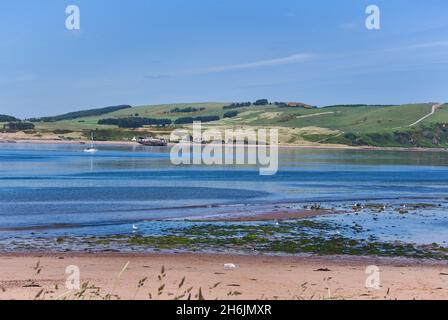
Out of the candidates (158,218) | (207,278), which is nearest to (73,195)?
(158,218)

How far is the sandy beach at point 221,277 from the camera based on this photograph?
15867 millimetres

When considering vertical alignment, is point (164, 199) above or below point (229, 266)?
below

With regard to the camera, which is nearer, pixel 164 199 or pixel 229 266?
pixel 229 266

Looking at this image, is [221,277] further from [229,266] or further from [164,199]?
[164,199]

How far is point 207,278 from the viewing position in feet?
61.3

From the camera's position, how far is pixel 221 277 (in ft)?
61.8

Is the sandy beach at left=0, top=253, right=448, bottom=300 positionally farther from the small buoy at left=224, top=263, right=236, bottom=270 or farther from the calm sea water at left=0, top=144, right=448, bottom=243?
the calm sea water at left=0, top=144, right=448, bottom=243

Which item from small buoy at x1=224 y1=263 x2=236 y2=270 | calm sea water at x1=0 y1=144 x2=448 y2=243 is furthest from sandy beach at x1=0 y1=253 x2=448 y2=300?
calm sea water at x1=0 y1=144 x2=448 y2=243

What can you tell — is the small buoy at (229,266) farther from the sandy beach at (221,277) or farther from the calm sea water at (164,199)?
the calm sea water at (164,199)

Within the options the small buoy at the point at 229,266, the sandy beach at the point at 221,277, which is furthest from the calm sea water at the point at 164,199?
the small buoy at the point at 229,266

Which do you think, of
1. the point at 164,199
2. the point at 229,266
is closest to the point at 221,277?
the point at 229,266

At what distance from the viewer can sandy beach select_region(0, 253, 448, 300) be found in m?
15.9

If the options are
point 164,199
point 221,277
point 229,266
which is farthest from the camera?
point 164,199
